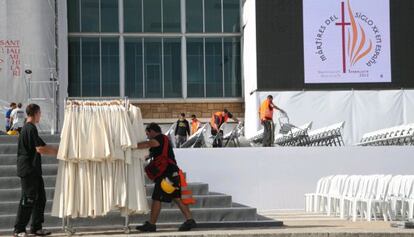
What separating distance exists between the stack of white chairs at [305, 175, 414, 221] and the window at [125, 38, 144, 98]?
19803mm

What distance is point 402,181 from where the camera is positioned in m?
14.9

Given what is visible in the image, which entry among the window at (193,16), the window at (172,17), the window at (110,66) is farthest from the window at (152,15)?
the window at (110,66)

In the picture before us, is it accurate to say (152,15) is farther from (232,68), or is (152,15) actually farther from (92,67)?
(232,68)

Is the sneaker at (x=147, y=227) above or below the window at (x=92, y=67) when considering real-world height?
below

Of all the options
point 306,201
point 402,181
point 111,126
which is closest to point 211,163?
point 306,201

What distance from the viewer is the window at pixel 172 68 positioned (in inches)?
1427

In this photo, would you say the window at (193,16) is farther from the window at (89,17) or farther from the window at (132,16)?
the window at (89,17)

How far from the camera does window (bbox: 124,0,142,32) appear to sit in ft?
119

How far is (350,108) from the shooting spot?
3177 cm

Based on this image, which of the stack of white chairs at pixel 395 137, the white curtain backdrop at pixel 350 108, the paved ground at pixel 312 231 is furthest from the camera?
the white curtain backdrop at pixel 350 108

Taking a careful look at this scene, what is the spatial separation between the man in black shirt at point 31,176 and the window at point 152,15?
24644 millimetres

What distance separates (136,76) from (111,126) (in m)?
24.3

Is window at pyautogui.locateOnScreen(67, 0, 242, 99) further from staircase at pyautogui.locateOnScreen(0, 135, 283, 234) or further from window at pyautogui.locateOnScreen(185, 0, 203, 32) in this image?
staircase at pyautogui.locateOnScreen(0, 135, 283, 234)

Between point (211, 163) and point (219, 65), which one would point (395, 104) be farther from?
point (211, 163)
